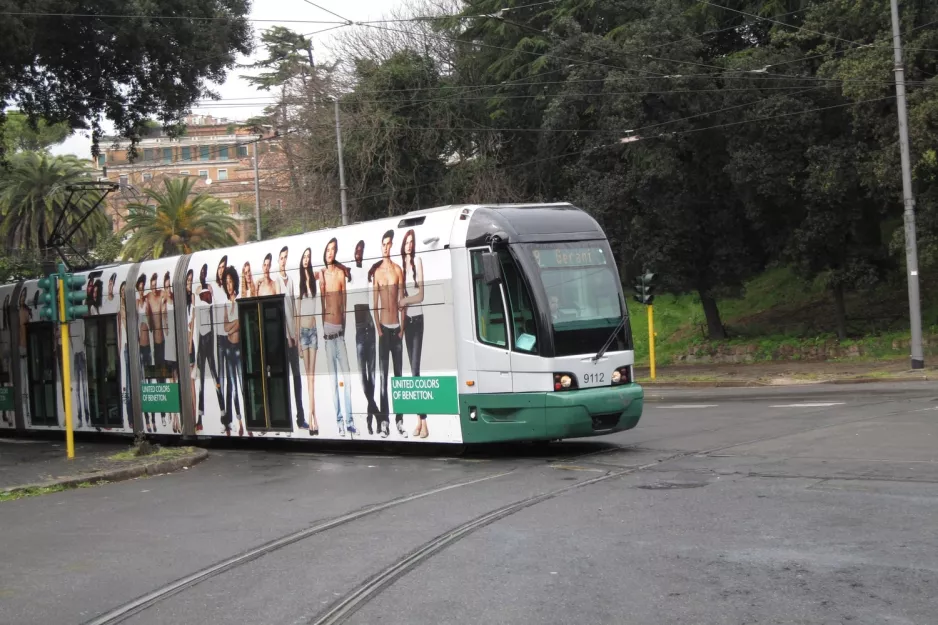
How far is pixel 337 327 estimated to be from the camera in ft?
48.6

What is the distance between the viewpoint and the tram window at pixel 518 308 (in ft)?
41.3

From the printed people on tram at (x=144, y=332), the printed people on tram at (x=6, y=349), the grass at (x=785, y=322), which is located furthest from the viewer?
the grass at (x=785, y=322)

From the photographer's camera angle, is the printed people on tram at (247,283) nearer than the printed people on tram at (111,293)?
Yes

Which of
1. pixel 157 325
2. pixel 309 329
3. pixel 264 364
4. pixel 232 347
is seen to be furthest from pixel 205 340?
pixel 309 329

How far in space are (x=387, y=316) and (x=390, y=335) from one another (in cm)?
26

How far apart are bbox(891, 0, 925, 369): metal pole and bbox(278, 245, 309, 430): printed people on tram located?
15836 mm

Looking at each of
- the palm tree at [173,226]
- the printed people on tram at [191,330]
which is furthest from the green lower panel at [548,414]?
the palm tree at [173,226]

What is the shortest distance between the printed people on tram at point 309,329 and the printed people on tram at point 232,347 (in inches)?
67.2

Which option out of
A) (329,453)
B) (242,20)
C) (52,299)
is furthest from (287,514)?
(242,20)

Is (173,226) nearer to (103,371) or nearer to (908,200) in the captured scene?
(103,371)

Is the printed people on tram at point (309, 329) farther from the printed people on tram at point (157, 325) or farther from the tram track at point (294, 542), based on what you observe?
A: the tram track at point (294, 542)

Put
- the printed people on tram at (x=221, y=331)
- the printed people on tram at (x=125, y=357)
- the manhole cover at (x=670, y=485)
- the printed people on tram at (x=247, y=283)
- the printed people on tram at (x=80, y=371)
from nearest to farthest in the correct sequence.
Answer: the manhole cover at (x=670, y=485) → the printed people on tram at (x=247, y=283) → the printed people on tram at (x=221, y=331) → the printed people on tram at (x=125, y=357) → the printed people on tram at (x=80, y=371)

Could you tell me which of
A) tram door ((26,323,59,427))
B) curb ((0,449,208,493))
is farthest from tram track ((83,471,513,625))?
tram door ((26,323,59,427))

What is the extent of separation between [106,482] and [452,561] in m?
7.83
